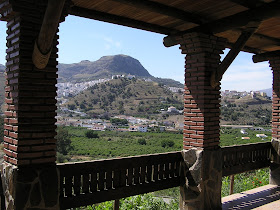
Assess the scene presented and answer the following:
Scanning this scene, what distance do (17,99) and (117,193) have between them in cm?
192

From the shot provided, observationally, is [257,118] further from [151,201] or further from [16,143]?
[16,143]

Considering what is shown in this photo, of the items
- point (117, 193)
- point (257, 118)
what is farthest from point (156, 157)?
point (257, 118)

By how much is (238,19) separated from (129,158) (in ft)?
8.38

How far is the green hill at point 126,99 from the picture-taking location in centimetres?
7494

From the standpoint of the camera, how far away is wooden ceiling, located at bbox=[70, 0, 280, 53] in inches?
143

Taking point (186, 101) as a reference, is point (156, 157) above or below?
below

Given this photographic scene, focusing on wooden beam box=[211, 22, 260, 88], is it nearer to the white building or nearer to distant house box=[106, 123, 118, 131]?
distant house box=[106, 123, 118, 131]

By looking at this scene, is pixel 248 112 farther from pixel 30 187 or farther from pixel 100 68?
pixel 100 68

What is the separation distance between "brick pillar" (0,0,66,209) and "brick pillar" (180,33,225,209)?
2330 millimetres

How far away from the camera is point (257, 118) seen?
49.7 metres

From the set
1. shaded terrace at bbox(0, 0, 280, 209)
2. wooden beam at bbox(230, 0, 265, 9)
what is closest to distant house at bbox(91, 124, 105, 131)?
shaded terrace at bbox(0, 0, 280, 209)

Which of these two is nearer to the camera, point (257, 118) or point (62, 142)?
point (62, 142)

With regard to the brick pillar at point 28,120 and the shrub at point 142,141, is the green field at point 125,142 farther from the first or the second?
the brick pillar at point 28,120

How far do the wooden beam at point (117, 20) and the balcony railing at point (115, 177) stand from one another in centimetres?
202
